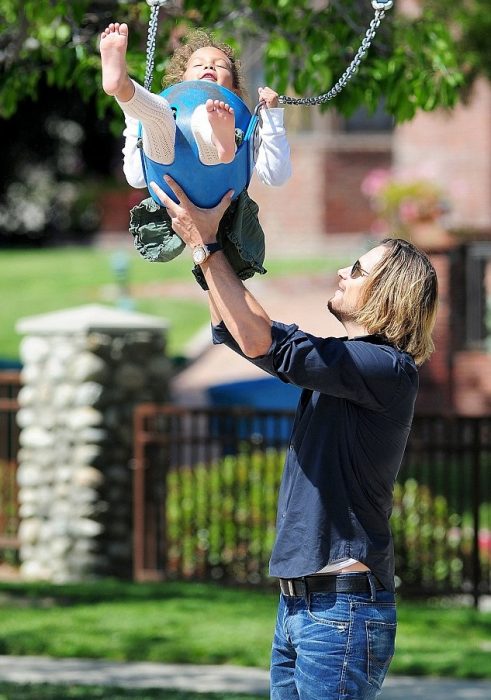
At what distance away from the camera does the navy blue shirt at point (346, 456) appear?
3117 millimetres

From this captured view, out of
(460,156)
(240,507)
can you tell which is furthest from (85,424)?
(460,156)

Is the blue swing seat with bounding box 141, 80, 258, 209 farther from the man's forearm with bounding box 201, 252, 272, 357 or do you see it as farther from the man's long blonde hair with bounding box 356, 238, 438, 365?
the man's long blonde hair with bounding box 356, 238, 438, 365

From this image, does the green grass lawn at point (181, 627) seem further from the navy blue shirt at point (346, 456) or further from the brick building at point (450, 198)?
the brick building at point (450, 198)

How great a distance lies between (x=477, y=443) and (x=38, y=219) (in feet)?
63.5

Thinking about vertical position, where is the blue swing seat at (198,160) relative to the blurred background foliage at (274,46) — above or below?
below

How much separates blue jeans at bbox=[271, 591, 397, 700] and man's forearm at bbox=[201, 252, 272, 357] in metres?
0.62

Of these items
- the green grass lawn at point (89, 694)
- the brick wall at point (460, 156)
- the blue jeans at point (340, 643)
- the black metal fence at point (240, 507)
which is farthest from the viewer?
the brick wall at point (460, 156)

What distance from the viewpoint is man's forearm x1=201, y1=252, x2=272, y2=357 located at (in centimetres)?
308

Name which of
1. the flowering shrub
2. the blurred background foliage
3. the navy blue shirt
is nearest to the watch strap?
the navy blue shirt

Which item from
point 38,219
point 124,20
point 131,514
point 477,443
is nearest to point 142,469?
point 131,514

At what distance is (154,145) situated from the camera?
2.98 metres

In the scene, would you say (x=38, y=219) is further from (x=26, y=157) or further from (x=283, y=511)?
(x=283, y=511)

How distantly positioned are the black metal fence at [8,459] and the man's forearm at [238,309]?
6.85 m

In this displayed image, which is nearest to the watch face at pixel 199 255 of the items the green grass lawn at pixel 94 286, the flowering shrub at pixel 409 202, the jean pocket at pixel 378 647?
the jean pocket at pixel 378 647
